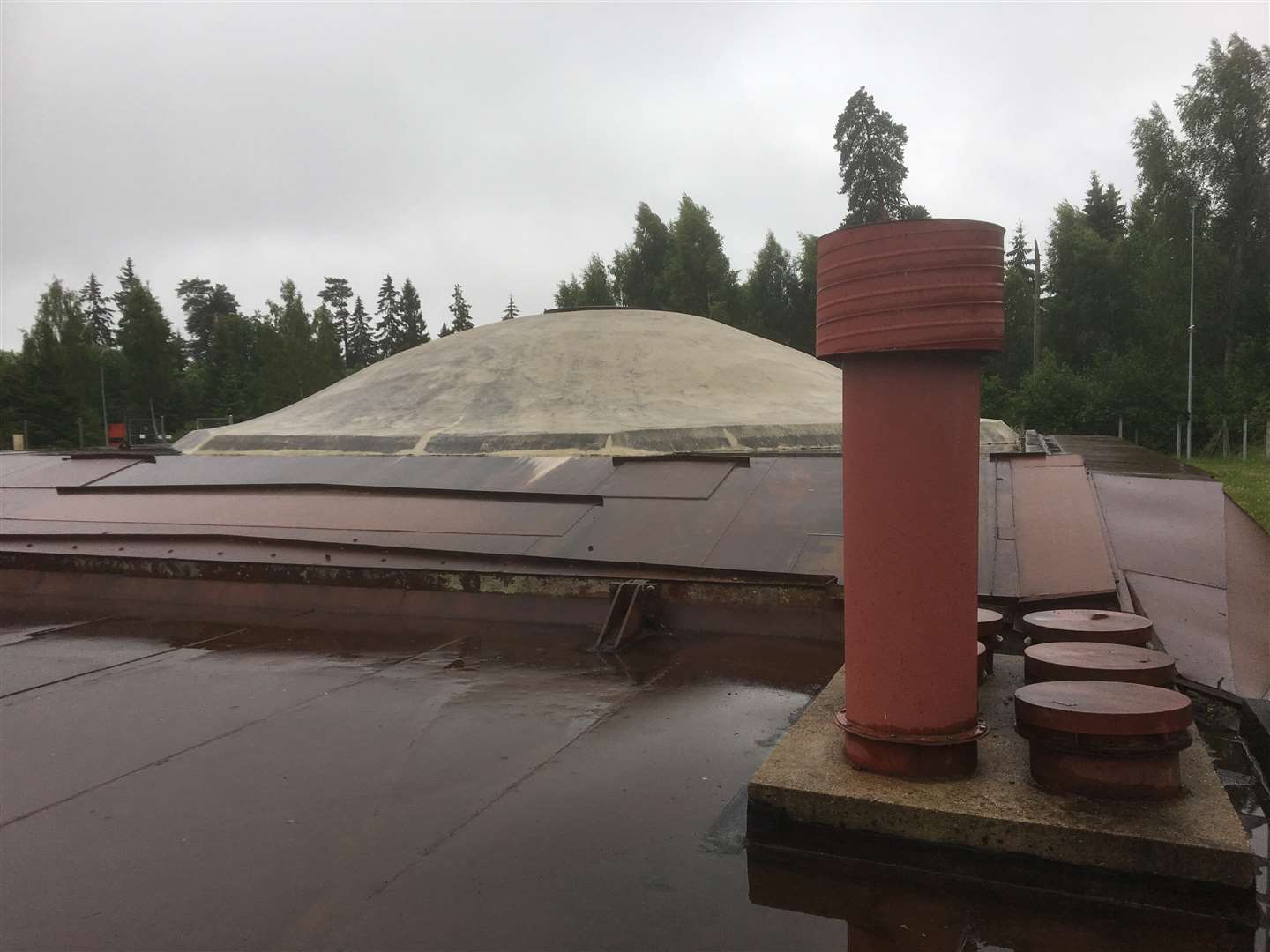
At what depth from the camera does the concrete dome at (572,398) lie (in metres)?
10.1

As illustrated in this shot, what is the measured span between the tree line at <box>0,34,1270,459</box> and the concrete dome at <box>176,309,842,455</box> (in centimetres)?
829

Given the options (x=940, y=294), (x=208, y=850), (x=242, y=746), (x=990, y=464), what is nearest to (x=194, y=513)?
(x=242, y=746)

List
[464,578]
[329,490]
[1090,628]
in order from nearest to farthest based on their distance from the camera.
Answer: [1090,628] → [464,578] → [329,490]

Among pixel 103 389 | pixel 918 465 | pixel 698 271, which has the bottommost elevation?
pixel 918 465

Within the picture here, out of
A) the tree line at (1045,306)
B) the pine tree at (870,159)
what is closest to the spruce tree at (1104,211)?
the tree line at (1045,306)

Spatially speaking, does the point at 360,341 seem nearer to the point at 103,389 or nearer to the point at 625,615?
the point at 103,389

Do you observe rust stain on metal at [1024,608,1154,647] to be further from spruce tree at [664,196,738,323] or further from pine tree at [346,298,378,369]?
pine tree at [346,298,378,369]

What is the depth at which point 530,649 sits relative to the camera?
498 cm

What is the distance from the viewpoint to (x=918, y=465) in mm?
2639

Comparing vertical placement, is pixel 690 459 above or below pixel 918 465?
below

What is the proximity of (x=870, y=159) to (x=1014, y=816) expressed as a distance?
49499mm

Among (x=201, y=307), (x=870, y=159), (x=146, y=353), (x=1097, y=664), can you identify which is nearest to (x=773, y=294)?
(x=870, y=159)

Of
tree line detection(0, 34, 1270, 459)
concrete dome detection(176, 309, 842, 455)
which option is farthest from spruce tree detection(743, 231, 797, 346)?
concrete dome detection(176, 309, 842, 455)

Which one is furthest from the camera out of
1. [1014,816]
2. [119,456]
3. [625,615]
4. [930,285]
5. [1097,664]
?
[119,456]
